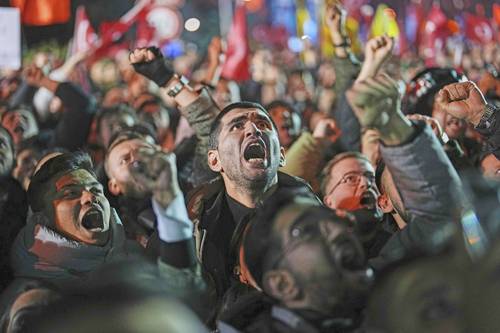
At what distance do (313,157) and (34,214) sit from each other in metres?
2.14

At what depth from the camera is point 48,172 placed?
4246 mm

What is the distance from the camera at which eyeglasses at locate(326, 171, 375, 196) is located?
4.90m

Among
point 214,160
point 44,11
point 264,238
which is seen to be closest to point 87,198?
point 214,160

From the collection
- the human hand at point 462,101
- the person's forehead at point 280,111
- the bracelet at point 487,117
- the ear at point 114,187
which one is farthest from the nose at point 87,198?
the person's forehead at point 280,111

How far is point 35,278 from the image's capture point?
386cm

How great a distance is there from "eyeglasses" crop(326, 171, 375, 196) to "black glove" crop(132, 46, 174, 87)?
1022 millimetres

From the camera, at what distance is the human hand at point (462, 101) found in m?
4.01

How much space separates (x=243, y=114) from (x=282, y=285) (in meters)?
1.62

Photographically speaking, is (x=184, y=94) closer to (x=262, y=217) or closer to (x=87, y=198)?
(x=87, y=198)

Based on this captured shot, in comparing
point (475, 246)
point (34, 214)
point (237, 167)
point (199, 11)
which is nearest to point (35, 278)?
point (34, 214)

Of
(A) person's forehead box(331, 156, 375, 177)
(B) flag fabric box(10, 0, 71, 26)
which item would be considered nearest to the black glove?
(A) person's forehead box(331, 156, 375, 177)

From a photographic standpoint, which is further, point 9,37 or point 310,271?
point 9,37

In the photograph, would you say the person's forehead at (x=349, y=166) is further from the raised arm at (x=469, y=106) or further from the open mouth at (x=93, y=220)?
the open mouth at (x=93, y=220)

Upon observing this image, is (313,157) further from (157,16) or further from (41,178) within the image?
(157,16)
